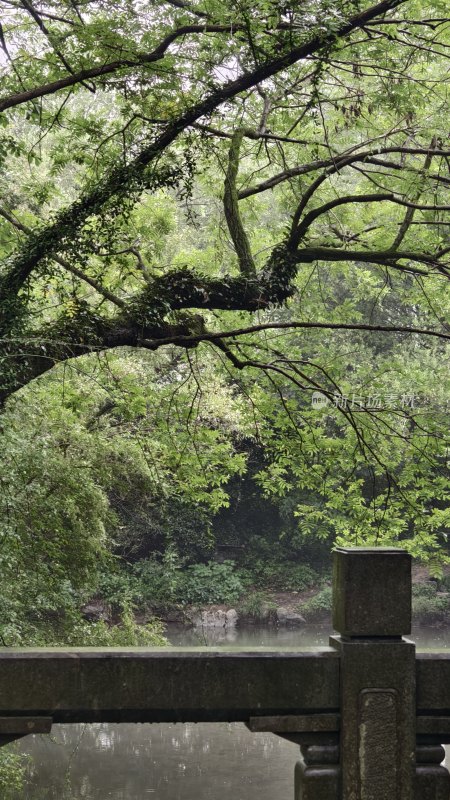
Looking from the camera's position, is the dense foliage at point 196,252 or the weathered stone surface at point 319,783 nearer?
the weathered stone surface at point 319,783

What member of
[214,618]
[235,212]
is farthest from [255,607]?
[235,212]

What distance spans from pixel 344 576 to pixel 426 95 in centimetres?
471

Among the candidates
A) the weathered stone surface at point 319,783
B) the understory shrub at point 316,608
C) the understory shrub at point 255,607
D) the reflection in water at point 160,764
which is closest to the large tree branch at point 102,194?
the weathered stone surface at point 319,783

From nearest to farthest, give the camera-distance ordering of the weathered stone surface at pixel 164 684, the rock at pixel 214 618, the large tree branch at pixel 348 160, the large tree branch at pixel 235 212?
the weathered stone surface at pixel 164 684
the large tree branch at pixel 348 160
the large tree branch at pixel 235 212
the rock at pixel 214 618

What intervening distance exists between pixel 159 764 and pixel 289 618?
855 centimetres

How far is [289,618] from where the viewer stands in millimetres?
18859

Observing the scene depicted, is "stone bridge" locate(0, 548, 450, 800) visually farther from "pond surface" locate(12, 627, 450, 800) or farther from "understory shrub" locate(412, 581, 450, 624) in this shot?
"understory shrub" locate(412, 581, 450, 624)

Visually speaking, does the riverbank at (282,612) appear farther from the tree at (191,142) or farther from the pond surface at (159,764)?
the tree at (191,142)

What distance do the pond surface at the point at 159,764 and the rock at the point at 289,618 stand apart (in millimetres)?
6440

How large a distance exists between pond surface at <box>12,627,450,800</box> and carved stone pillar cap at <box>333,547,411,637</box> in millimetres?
5926

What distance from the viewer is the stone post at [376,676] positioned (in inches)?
117

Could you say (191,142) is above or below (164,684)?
above

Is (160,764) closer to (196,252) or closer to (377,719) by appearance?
(196,252)

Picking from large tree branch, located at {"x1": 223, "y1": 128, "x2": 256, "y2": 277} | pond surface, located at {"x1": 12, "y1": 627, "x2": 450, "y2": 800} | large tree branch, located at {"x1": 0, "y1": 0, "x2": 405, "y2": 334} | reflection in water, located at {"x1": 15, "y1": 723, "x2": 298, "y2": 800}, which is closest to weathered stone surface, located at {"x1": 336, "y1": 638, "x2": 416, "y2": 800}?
large tree branch, located at {"x1": 0, "y1": 0, "x2": 405, "y2": 334}
